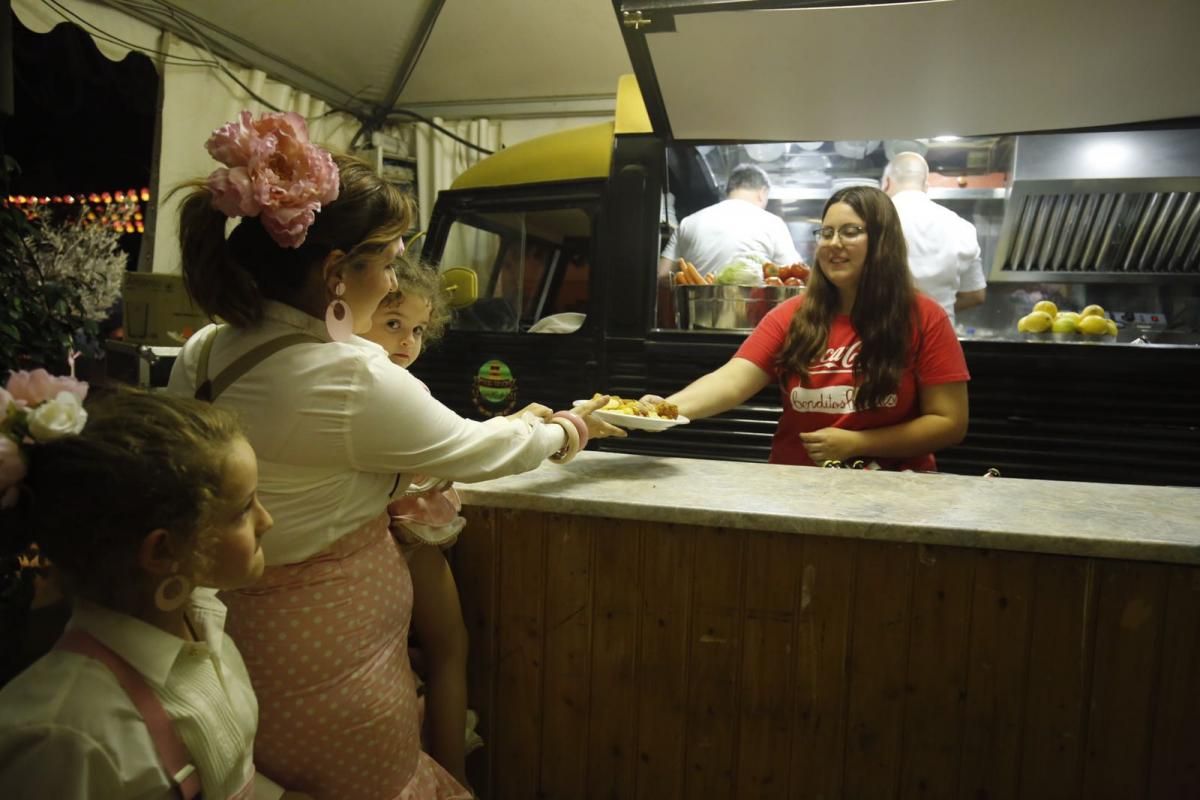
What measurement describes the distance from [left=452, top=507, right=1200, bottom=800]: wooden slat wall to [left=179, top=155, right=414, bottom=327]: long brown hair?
1.99ft

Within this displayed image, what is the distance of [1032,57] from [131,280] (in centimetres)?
442

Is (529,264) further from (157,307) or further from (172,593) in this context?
(172,593)

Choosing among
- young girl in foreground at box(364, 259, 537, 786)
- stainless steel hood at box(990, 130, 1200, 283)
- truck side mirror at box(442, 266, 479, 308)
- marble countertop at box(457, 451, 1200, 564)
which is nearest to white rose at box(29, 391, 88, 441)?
young girl in foreground at box(364, 259, 537, 786)

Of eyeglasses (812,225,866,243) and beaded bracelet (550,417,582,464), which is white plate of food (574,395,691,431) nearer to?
beaded bracelet (550,417,582,464)

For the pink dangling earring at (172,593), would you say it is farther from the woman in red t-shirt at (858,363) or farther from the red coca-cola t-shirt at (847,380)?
the red coca-cola t-shirt at (847,380)

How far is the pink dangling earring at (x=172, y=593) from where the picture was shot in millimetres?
867

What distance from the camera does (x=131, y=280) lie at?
4.09 meters

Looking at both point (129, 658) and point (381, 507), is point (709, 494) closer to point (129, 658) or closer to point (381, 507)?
point (381, 507)

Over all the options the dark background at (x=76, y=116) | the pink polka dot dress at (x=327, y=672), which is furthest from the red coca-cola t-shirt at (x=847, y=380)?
the dark background at (x=76, y=116)

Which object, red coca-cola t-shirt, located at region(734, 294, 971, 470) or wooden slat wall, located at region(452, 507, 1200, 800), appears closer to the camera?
wooden slat wall, located at region(452, 507, 1200, 800)

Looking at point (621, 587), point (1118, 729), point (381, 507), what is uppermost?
point (381, 507)

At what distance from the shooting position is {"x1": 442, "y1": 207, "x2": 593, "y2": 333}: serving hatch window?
142 inches

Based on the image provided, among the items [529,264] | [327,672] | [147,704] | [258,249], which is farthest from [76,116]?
[147,704]

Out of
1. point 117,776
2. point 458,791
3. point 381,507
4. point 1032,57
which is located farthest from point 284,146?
point 1032,57
